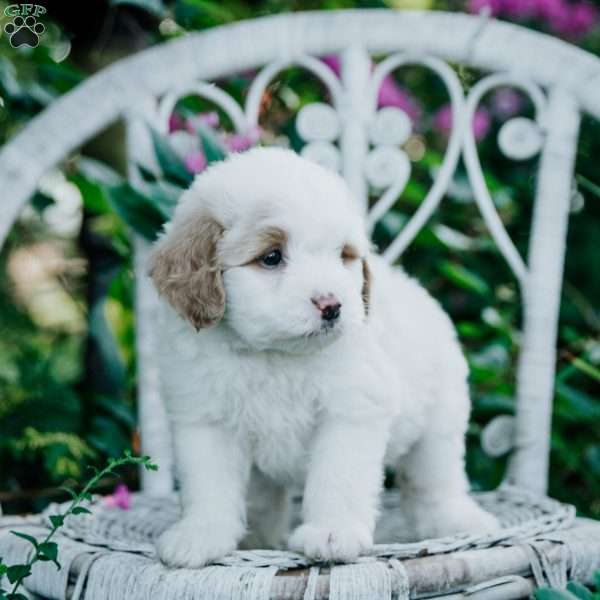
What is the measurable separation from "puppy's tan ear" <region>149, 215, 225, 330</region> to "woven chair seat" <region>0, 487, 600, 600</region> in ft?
1.69

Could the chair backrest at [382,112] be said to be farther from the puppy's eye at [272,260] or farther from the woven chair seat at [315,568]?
the puppy's eye at [272,260]

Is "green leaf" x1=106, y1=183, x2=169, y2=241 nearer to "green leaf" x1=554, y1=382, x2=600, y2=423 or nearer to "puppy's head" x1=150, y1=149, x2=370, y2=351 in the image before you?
"puppy's head" x1=150, y1=149, x2=370, y2=351

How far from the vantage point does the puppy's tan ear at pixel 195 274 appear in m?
1.87

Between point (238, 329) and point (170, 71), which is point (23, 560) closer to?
point (238, 329)

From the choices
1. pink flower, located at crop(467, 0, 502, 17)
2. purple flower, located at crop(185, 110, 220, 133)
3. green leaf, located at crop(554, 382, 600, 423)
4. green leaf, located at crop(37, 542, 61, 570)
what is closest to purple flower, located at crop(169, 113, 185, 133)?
purple flower, located at crop(185, 110, 220, 133)

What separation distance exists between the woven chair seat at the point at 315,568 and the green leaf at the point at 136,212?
0.93 metres

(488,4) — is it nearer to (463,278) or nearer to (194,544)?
(463,278)

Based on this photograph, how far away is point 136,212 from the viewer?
108 inches

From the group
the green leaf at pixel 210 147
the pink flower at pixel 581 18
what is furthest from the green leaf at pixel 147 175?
the pink flower at pixel 581 18

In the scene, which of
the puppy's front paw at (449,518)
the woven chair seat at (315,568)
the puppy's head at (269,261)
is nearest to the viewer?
the woven chair seat at (315,568)

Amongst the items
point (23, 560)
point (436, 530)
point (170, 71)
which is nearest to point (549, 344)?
point (436, 530)

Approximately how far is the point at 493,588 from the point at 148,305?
4.77ft

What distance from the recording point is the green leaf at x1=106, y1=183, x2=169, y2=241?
8.96ft

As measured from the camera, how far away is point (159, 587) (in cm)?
176
